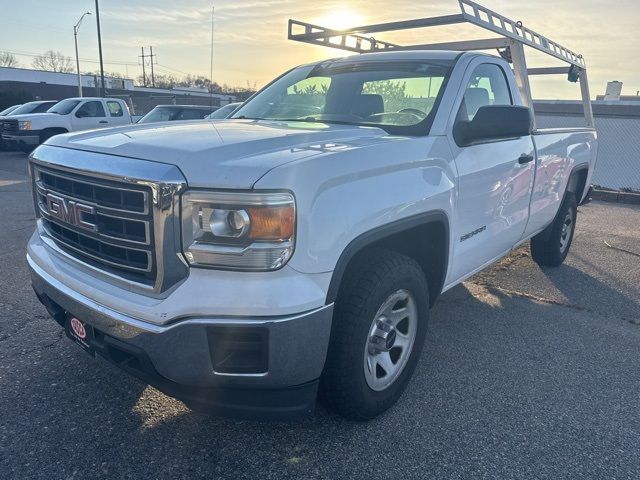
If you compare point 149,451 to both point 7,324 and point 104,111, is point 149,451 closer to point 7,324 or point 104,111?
point 7,324

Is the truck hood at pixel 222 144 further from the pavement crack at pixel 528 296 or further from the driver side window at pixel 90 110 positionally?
the driver side window at pixel 90 110

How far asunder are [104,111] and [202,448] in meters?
16.6

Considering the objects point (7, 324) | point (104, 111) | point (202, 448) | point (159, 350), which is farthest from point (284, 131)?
point (104, 111)

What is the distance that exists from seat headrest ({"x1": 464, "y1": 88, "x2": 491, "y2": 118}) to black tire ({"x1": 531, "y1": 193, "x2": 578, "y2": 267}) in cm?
226

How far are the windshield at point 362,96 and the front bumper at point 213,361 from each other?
1.52 m

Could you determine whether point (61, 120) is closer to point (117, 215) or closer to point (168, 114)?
point (168, 114)

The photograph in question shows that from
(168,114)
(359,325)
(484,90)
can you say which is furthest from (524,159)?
(168,114)

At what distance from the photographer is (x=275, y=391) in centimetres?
213

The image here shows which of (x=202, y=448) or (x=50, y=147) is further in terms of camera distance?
(x=50, y=147)

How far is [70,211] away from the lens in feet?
7.99

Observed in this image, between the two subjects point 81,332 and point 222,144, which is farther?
point 81,332

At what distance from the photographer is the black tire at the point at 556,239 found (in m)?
5.45

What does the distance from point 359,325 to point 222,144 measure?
104 cm

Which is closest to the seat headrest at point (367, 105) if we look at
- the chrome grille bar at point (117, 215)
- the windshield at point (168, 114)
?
the chrome grille bar at point (117, 215)
